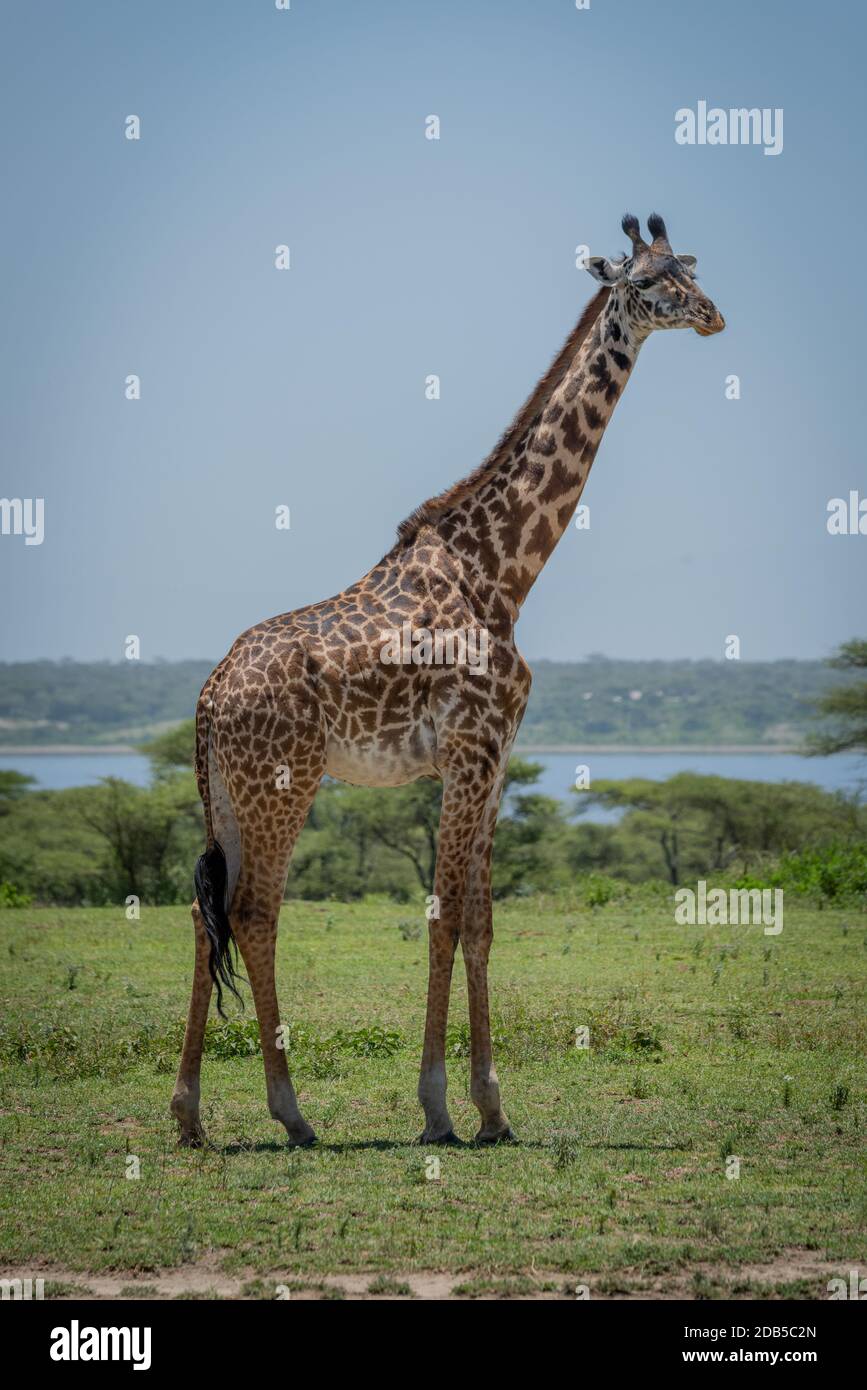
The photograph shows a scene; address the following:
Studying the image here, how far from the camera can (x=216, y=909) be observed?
30.3 ft

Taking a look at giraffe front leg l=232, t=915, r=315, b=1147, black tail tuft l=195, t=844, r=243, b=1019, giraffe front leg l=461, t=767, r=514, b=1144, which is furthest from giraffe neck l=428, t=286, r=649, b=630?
giraffe front leg l=232, t=915, r=315, b=1147

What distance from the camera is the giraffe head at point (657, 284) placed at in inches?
384

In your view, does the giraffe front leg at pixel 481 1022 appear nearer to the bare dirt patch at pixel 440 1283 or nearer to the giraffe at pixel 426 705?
the giraffe at pixel 426 705

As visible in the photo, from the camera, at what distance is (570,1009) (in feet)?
40.3

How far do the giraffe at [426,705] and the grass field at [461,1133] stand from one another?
67cm

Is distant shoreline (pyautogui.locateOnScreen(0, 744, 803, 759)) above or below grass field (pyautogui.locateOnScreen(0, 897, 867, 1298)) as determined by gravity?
below

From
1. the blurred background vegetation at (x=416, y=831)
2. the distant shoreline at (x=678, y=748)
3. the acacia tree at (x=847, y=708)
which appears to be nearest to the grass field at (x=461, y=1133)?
the blurred background vegetation at (x=416, y=831)

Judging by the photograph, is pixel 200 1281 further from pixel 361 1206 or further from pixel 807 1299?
pixel 807 1299

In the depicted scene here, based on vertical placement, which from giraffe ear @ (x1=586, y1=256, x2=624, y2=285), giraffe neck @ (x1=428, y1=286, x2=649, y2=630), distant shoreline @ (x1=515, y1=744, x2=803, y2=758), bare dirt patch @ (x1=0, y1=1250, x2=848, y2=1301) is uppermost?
giraffe ear @ (x1=586, y1=256, x2=624, y2=285)

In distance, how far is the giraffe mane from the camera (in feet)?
33.0

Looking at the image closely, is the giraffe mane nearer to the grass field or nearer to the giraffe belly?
the giraffe belly
